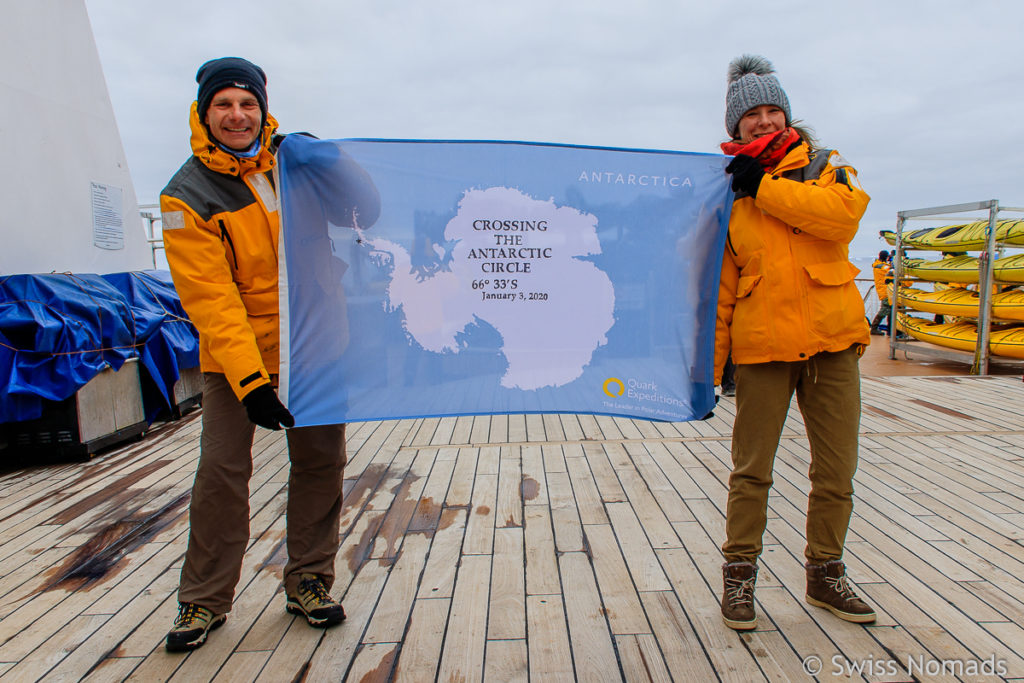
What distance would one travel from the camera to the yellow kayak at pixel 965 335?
294 inches

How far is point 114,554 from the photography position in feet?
9.53

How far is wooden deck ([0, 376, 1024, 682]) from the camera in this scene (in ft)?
6.70

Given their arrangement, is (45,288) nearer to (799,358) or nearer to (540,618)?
(540,618)

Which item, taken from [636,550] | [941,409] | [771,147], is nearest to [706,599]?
[636,550]

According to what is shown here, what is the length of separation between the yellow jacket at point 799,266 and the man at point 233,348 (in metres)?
1.62

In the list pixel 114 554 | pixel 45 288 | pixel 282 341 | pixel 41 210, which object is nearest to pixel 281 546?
pixel 114 554

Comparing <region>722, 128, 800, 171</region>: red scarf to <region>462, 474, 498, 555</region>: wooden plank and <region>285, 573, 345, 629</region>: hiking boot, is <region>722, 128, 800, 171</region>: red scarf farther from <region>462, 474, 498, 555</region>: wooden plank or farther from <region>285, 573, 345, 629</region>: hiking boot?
<region>285, 573, 345, 629</region>: hiking boot

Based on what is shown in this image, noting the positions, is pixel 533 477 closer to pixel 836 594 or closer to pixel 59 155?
pixel 836 594

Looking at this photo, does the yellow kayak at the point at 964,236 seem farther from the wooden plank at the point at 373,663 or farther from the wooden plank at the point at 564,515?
the wooden plank at the point at 373,663

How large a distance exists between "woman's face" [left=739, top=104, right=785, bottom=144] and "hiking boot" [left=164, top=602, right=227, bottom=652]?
2.58 meters

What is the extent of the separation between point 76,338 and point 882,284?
12519 mm

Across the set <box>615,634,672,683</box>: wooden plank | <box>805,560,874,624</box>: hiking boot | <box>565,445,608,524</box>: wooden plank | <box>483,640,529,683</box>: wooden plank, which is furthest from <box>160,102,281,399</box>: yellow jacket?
<box>805,560,874,624</box>: hiking boot

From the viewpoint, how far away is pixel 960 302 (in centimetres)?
848

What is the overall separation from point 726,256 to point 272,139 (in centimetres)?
170
